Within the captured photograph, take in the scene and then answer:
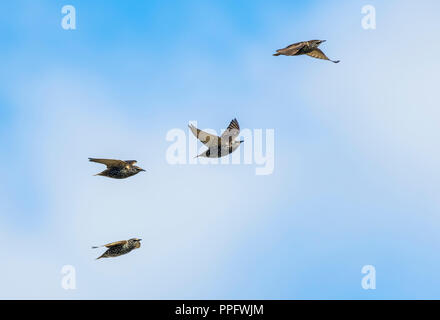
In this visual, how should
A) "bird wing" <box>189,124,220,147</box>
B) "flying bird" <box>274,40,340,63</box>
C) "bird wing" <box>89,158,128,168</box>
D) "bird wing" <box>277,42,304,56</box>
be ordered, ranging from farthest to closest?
1. "flying bird" <box>274,40,340,63</box>
2. "bird wing" <box>277,42,304,56</box>
3. "bird wing" <box>189,124,220,147</box>
4. "bird wing" <box>89,158,128,168</box>

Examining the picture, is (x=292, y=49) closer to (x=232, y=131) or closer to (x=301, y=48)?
(x=301, y=48)

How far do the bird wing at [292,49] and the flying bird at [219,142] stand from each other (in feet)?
17.4

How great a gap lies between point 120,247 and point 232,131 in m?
9.23

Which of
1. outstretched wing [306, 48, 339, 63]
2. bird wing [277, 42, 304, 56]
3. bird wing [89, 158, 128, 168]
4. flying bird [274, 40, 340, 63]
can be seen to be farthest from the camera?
outstretched wing [306, 48, 339, 63]

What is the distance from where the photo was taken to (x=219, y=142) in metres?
39.4

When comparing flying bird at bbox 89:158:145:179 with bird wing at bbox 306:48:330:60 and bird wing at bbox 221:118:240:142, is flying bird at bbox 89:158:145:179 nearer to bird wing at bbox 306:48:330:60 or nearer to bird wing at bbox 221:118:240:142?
bird wing at bbox 221:118:240:142

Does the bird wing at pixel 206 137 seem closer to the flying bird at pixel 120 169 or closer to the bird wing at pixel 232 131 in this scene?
the bird wing at pixel 232 131

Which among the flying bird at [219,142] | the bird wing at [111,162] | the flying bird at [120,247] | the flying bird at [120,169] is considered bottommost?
the flying bird at [120,247]

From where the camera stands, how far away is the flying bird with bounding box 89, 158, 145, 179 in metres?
38.3

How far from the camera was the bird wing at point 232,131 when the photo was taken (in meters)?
40.4

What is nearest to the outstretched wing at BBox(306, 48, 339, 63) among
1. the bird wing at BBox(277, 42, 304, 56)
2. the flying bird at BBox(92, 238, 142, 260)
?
the bird wing at BBox(277, 42, 304, 56)

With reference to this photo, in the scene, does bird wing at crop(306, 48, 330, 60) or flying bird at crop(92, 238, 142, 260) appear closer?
flying bird at crop(92, 238, 142, 260)

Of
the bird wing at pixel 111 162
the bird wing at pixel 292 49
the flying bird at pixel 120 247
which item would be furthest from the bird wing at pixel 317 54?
the flying bird at pixel 120 247
